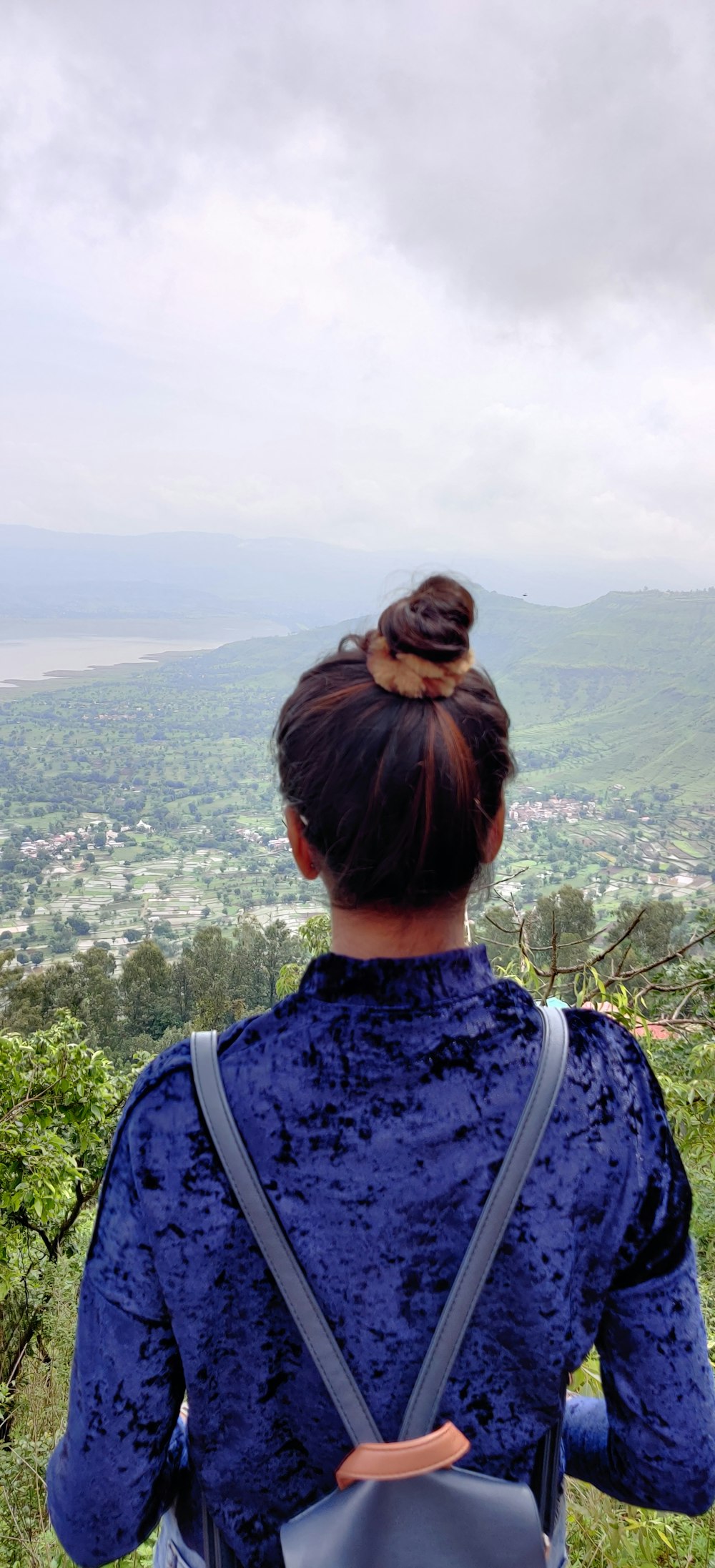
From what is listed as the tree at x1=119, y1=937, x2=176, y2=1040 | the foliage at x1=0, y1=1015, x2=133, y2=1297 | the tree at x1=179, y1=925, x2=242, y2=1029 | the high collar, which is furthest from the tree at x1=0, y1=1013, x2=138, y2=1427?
the tree at x1=119, y1=937, x2=176, y2=1040

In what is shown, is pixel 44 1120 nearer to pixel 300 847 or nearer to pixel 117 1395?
pixel 117 1395

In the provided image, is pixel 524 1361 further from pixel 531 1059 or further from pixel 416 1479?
pixel 531 1059

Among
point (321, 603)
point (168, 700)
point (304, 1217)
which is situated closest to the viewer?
point (304, 1217)

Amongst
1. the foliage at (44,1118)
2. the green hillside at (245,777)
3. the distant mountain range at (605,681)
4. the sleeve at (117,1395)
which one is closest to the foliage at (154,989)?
the green hillside at (245,777)

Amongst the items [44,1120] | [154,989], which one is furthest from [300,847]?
[154,989]

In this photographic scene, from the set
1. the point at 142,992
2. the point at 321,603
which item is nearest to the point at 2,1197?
the point at 321,603

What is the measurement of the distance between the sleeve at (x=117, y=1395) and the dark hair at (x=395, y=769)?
274 millimetres

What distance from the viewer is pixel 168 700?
47.2 metres

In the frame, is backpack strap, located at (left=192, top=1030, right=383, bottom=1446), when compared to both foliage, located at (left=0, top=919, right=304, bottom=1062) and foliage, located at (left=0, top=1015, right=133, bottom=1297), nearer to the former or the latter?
foliage, located at (left=0, top=1015, right=133, bottom=1297)

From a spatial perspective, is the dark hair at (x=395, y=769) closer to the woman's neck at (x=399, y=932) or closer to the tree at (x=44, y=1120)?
→ the woman's neck at (x=399, y=932)

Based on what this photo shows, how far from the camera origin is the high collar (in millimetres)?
635

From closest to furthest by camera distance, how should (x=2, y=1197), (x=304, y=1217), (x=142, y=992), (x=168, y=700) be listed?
(x=304, y=1217) → (x=2, y=1197) → (x=142, y=992) → (x=168, y=700)

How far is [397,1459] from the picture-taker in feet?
2.01

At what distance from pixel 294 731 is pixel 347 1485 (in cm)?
56
